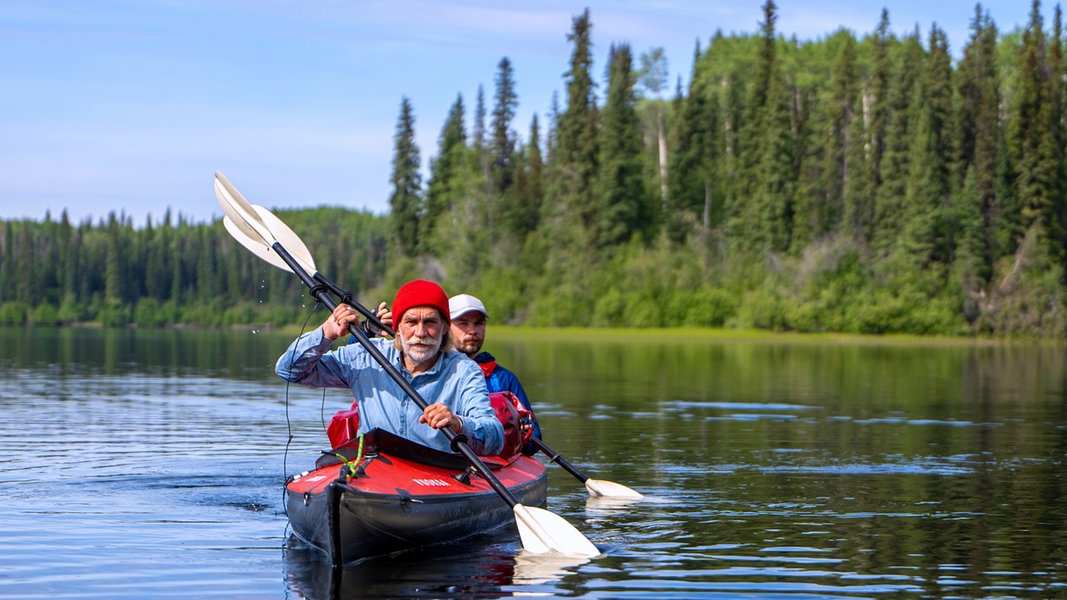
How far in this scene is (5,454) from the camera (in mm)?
16922

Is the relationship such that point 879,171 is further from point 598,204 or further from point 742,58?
point 742,58

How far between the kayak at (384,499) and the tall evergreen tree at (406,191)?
88835 mm

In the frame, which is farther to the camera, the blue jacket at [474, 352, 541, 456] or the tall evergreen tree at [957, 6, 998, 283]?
the tall evergreen tree at [957, 6, 998, 283]

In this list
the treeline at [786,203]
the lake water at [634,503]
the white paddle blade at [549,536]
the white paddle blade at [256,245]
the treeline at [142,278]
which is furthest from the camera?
the treeline at [142,278]

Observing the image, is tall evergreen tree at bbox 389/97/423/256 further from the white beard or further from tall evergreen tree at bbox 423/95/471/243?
the white beard

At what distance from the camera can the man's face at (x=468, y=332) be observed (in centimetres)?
1302

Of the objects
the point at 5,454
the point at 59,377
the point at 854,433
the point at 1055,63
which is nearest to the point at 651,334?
the point at 1055,63

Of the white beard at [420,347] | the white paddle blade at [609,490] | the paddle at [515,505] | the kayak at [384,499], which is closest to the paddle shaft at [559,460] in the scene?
the white paddle blade at [609,490]

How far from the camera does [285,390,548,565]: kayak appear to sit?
9.94m

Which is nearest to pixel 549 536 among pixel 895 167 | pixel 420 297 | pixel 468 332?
pixel 420 297

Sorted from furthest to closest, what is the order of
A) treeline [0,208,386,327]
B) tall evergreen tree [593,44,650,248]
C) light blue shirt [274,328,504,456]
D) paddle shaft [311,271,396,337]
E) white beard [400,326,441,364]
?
1. treeline [0,208,386,327]
2. tall evergreen tree [593,44,650,248]
3. paddle shaft [311,271,396,337]
4. light blue shirt [274,328,504,456]
5. white beard [400,326,441,364]

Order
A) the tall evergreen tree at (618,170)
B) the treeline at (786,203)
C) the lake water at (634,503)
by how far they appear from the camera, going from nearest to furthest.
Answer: the lake water at (634,503)
the treeline at (786,203)
the tall evergreen tree at (618,170)

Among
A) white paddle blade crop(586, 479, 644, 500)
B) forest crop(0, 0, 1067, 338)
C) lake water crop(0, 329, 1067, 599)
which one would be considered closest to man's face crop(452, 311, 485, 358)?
lake water crop(0, 329, 1067, 599)

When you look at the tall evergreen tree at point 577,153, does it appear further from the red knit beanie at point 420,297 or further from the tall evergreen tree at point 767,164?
the red knit beanie at point 420,297
